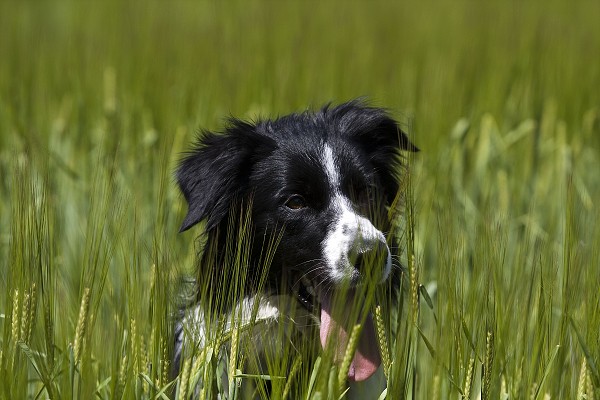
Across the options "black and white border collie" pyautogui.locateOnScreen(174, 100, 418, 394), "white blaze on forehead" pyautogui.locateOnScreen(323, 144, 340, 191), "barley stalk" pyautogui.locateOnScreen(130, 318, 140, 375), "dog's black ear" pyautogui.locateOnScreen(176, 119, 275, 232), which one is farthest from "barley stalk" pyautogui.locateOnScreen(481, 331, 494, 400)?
"dog's black ear" pyautogui.locateOnScreen(176, 119, 275, 232)

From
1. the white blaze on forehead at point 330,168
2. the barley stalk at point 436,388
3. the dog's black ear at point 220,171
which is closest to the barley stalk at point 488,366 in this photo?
the barley stalk at point 436,388

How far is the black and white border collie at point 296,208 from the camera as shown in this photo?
2748mm

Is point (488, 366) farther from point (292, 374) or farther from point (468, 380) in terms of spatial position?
point (292, 374)

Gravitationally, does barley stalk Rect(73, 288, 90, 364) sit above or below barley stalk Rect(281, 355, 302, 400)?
above

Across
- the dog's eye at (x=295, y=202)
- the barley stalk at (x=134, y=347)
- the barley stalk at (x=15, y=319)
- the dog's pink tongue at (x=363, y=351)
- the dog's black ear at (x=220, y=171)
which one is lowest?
the dog's pink tongue at (x=363, y=351)

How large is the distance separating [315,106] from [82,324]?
8.33 feet

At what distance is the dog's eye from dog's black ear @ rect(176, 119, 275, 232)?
7.3 inches

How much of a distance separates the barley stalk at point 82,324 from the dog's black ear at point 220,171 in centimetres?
62

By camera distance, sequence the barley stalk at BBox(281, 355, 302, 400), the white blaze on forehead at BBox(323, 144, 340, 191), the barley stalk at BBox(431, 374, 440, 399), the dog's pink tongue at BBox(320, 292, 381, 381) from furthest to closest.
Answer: the white blaze on forehead at BBox(323, 144, 340, 191), the dog's pink tongue at BBox(320, 292, 381, 381), the barley stalk at BBox(281, 355, 302, 400), the barley stalk at BBox(431, 374, 440, 399)

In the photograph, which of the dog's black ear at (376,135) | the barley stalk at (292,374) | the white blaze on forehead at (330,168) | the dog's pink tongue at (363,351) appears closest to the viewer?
the barley stalk at (292,374)

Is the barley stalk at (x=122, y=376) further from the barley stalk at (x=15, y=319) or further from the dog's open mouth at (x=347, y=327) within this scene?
the dog's open mouth at (x=347, y=327)

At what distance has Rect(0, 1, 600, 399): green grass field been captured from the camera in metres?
2.35

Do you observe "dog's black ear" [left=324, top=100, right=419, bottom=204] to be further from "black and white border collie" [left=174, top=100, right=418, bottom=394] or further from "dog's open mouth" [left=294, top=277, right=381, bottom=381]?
"dog's open mouth" [left=294, top=277, right=381, bottom=381]

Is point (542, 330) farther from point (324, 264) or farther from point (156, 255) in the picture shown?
point (156, 255)
